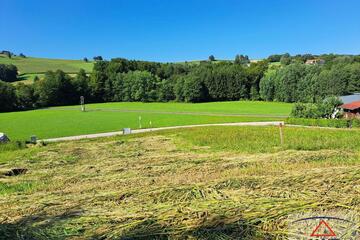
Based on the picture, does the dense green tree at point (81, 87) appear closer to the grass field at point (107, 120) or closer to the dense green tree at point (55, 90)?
the dense green tree at point (55, 90)

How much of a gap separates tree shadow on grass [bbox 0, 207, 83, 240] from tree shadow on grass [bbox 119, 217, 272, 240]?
856 millimetres

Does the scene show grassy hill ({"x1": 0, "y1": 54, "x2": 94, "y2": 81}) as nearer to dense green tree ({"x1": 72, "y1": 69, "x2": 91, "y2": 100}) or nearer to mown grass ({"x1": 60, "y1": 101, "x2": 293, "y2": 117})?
dense green tree ({"x1": 72, "y1": 69, "x2": 91, "y2": 100})

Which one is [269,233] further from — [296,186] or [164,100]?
[164,100]

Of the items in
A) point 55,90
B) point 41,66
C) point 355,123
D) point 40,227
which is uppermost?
point 41,66

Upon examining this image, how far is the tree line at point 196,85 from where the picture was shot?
7919 centimetres

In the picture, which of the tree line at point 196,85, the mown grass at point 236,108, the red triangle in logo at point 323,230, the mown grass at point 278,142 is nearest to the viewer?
the red triangle in logo at point 323,230

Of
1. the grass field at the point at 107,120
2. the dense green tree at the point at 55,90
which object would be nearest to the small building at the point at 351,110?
the grass field at the point at 107,120

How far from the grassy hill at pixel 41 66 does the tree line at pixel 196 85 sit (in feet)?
33.0

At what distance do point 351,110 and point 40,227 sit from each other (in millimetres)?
50537

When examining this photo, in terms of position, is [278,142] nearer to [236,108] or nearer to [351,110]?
[351,110]

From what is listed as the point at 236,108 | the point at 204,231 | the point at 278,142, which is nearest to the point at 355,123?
the point at 278,142

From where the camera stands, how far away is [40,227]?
14.5 ft

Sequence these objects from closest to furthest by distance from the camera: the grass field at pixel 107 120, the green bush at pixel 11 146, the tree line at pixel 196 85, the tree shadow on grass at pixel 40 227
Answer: the tree shadow on grass at pixel 40 227, the green bush at pixel 11 146, the grass field at pixel 107 120, the tree line at pixel 196 85

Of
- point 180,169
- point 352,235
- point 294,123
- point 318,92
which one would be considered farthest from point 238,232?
point 318,92
